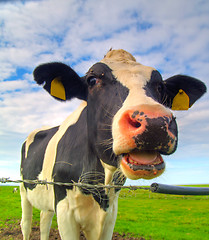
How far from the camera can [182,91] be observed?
3922 mm

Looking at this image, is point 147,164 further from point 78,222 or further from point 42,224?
point 42,224

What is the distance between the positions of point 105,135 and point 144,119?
81 centimetres

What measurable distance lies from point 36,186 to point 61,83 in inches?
93.9

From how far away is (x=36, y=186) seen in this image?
460 cm

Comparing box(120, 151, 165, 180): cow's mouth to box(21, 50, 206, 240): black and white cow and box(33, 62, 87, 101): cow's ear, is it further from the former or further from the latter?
box(33, 62, 87, 101): cow's ear

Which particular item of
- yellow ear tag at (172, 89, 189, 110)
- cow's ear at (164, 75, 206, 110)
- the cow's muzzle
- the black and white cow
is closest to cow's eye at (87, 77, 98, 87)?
the black and white cow

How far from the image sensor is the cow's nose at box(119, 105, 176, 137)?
1846mm

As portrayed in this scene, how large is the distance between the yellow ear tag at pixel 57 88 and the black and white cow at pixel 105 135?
2 centimetres

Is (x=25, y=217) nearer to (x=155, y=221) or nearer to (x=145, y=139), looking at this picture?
(x=145, y=139)

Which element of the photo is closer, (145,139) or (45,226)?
(145,139)

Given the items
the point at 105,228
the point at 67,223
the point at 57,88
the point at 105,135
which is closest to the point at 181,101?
the point at 105,135

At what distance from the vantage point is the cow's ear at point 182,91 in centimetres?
377

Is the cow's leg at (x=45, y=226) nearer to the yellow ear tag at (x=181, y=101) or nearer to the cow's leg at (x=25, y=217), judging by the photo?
the cow's leg at (x=25, y=217)

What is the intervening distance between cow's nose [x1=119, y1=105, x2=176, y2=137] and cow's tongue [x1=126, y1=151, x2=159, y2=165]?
25 centimetres
